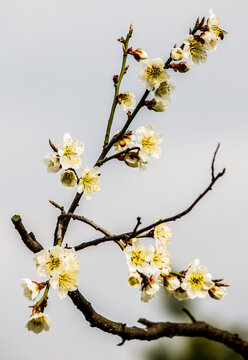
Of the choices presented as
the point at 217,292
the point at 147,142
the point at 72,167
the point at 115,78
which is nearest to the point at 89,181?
the point at 72,167

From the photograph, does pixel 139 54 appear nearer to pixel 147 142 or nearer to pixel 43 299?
pixel 147 142

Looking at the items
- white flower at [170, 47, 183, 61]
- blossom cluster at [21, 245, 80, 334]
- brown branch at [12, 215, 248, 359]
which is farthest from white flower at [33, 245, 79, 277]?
white flower at [170, 47, 183, 61]

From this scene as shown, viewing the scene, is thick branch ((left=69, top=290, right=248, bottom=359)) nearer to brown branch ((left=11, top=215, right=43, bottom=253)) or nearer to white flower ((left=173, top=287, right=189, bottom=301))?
white flower ((left=173, top=287, right=189, bottom=301))

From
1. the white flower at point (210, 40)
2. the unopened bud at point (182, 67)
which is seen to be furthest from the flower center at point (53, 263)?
the white flower at point (210, 40)

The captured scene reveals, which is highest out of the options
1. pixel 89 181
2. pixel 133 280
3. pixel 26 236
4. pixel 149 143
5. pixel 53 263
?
pixel 149 143

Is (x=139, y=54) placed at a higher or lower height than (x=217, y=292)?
higher

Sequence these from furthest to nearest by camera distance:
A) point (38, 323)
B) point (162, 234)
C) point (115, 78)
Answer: point (115, 78)
point (162, 234)
point (38, 323)
